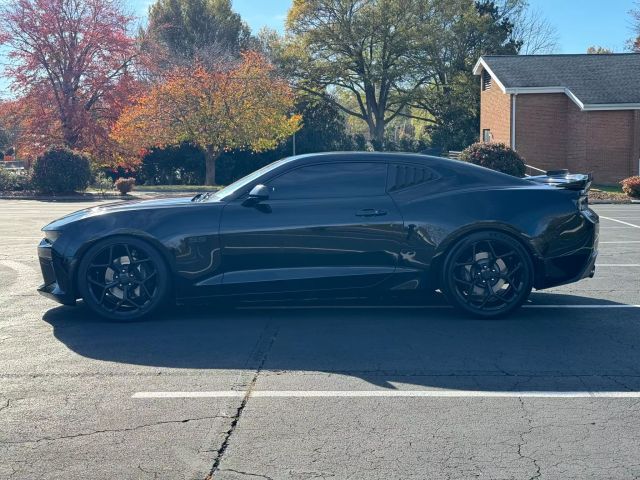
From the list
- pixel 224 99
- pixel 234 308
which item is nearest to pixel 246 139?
pixel 224 99

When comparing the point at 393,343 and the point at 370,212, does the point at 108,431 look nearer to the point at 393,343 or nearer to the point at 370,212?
the point at 393,343

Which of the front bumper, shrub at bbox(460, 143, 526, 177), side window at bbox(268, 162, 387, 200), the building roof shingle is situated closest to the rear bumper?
side window at bbox(268, 162, 387, 200)

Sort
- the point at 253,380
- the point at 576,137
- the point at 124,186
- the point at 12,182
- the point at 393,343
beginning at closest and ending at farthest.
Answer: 1. the point at 253,380
2. the point at 393,343
3. the point at 124,186
4. the point at 12,182
5. the point at 576,137

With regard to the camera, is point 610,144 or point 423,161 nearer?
point 423,161

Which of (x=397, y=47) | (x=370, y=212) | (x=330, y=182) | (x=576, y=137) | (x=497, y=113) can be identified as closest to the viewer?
(x=370, y=212)

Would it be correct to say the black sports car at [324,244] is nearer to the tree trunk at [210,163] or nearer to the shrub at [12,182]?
the shrub at [12,182]

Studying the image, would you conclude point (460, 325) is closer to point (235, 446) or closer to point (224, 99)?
point (235, 446)

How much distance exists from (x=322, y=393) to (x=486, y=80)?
3458 centimetres

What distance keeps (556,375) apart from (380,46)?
4422 cm

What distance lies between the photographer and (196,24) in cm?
5697

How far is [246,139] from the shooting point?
3338 centimetres

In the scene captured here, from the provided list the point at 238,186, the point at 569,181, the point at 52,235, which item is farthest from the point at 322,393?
the point at 569,181

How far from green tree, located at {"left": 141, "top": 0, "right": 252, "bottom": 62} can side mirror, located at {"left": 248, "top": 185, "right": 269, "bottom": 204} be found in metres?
49.3

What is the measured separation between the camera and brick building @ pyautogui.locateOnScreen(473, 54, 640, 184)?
3081cm
